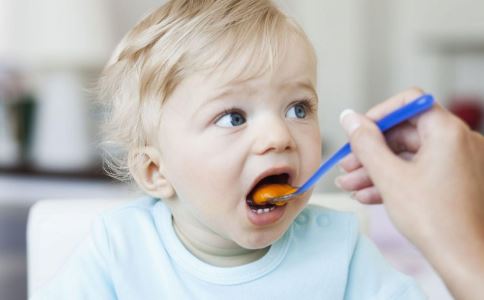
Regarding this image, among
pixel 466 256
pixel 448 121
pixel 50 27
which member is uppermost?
pixel 50 27

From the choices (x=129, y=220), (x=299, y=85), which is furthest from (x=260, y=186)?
(x=129, y=220)

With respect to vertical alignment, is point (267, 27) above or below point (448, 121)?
above

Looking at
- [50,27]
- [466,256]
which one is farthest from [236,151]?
[50,27]

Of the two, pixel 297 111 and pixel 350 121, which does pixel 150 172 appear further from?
pixel 350 121

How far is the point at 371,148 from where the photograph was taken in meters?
0.70

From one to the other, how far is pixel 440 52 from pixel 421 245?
7.34ft

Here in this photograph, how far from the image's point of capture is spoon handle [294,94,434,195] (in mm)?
697

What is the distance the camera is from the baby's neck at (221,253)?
92 cm

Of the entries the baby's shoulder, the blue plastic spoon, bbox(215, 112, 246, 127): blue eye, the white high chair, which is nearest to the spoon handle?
the blue plastic spoon

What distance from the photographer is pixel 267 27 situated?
2.82 feet

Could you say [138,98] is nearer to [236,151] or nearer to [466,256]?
Result: [236,151]

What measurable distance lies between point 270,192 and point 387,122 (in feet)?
0.52

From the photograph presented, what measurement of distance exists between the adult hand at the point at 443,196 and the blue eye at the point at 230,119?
189 millimetres

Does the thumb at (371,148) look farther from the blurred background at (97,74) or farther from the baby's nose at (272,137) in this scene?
the blurred background at (97,74)
